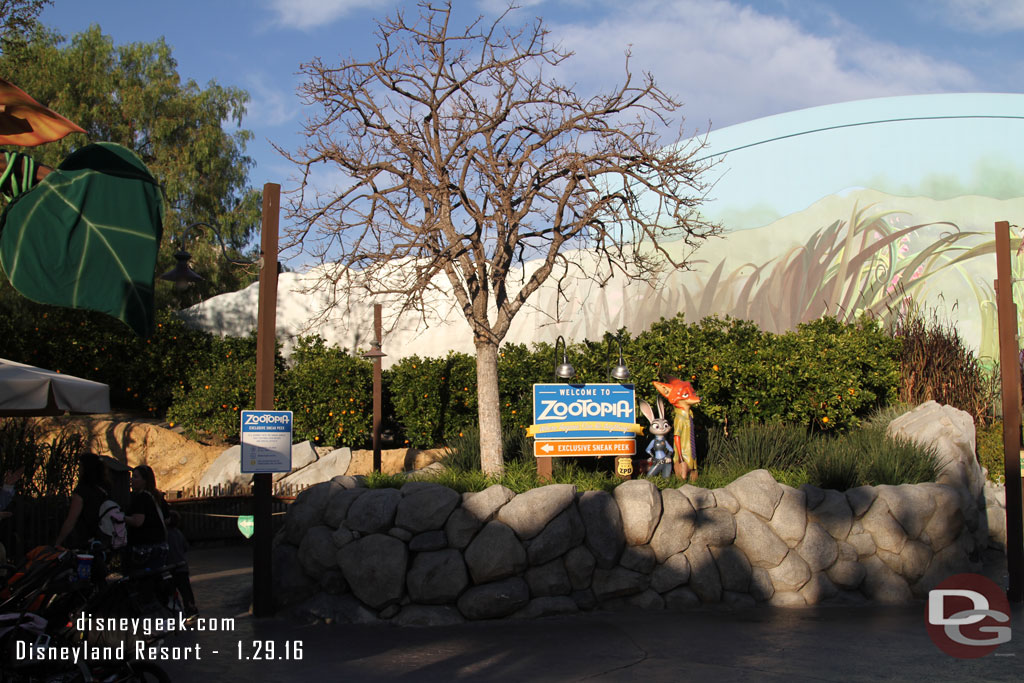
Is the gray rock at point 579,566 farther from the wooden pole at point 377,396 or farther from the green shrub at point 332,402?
the green shrub at point 332,402

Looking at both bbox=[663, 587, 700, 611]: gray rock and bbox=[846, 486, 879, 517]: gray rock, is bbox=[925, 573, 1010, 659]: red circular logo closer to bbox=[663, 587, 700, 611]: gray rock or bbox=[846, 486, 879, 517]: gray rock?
bbox=[846, 486, 879, 517]: gray rock

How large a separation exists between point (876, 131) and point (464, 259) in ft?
52.3

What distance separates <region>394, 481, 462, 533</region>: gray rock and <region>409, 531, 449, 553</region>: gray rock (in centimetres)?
7

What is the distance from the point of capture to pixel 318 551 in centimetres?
962

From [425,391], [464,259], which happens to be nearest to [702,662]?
[464,259]

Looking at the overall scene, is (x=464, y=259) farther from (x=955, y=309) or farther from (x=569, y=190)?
(x=955, y=309)

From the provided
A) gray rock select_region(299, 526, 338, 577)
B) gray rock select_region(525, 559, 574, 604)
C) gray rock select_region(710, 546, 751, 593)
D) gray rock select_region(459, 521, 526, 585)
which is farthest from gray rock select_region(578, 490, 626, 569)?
gray rock select_region(299, 526, 338, 577)

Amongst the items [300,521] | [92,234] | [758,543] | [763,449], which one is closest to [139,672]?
[92,234]

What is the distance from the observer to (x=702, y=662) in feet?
24.8

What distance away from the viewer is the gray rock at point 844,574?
1023 centimetres

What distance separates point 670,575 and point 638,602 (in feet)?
1.56

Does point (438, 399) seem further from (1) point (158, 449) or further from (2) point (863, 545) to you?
(2) point (863, 545)

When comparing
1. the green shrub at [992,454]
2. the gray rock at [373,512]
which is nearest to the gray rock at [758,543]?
the gray rock at [373,512]

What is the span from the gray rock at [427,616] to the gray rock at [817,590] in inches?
159
